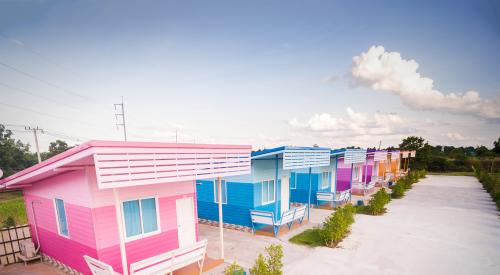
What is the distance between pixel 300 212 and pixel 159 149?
8.52m

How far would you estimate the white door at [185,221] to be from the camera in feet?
27.3

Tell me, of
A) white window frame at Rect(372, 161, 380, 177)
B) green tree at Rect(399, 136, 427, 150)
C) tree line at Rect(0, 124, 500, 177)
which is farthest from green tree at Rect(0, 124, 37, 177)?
green tree at Rect(399, 136, 427, 150)

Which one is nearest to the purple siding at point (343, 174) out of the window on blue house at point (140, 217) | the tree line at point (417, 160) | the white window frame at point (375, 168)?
the white window frame at point (375, 168)

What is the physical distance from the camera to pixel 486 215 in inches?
539

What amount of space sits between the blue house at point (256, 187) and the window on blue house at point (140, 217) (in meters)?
4.70

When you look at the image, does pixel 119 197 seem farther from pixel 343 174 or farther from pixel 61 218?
pixel 343 174

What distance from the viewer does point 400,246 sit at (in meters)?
9.20

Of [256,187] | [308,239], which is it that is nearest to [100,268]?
[256,187]

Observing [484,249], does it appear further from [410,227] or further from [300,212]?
[300,212]

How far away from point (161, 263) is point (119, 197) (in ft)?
7.21

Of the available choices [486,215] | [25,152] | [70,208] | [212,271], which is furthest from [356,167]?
[25,152]

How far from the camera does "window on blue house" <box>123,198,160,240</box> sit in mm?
7008

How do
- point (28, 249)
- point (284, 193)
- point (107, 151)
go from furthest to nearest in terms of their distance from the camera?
point (284, 193) < point (28, 249) < point (107, 151)

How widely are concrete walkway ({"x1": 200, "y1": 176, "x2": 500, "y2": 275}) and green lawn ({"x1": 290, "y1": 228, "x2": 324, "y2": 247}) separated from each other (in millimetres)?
374
